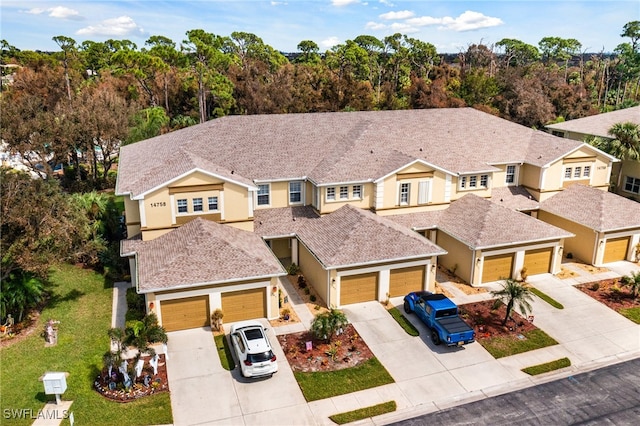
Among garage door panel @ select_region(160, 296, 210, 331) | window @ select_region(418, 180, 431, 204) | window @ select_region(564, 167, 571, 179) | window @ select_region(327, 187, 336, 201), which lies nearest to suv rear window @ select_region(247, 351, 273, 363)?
garage door panel @ select_region(160, 296, 210, 331)

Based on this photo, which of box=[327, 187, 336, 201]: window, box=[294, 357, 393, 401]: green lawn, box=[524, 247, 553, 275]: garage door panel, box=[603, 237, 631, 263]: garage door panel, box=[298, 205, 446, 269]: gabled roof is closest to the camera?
box=[294, 357, 393, 401]: green lawn

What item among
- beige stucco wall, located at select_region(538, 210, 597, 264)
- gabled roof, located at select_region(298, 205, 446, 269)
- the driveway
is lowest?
the driveway

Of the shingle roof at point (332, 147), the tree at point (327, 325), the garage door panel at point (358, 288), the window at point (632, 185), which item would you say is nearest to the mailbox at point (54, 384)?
the tree at point (327, 325)

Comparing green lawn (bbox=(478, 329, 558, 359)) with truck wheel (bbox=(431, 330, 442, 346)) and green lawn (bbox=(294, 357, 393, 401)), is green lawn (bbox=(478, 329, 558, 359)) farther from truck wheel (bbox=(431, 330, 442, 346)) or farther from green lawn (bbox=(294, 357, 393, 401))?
green lawn (bbox=(294, 357, 393, 401))

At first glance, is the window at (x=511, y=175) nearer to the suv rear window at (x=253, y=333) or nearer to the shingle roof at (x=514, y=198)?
the shingle roof at (x=514, y=198)

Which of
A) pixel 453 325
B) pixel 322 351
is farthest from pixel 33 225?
pixel 453 325

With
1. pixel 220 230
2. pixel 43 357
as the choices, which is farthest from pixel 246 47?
pixel 43 357

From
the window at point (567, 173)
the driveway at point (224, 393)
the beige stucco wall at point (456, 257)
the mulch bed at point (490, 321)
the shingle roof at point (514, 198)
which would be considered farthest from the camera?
the window at point (567, 173)
